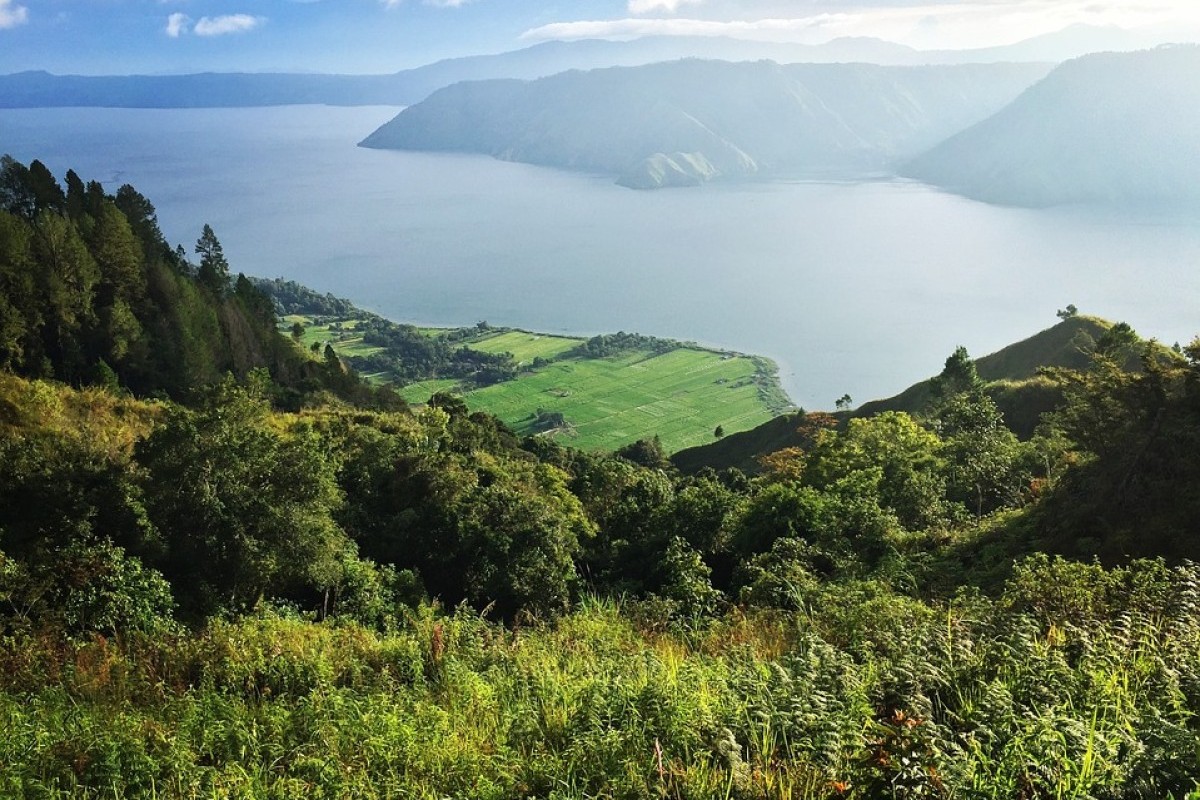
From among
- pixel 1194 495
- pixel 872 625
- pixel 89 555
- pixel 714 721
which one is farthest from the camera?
pixel 1194 495

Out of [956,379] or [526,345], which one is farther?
[526,345]

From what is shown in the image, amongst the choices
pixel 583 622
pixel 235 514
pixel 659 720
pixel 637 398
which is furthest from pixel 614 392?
pixel 659 720

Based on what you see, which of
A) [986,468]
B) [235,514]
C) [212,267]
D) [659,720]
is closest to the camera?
[659,720]

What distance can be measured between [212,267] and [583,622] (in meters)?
45.5

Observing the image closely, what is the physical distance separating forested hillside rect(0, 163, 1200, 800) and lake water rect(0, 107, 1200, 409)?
6194 centimetres

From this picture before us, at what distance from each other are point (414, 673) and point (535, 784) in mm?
2182

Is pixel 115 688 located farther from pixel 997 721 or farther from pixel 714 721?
pixel 997 721

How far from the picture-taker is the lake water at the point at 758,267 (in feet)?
308

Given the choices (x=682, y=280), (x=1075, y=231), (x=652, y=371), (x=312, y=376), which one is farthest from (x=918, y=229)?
(x=312, y=376)

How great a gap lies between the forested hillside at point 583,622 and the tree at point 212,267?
2514 centimetres

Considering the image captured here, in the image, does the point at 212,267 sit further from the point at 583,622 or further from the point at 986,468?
the point at 583,622

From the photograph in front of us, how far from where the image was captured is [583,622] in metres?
6.73

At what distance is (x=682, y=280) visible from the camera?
126m

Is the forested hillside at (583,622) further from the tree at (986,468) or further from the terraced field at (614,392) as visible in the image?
the terraced field at (614,392)
